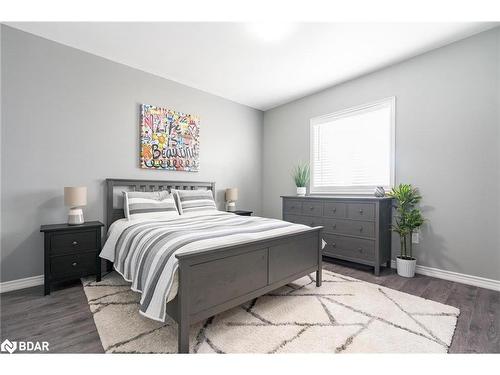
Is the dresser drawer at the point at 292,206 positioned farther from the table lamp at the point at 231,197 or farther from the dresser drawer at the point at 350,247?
the table lamp at the point at 231,197

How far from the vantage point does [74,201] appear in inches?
99.3

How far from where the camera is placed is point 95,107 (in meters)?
2.94

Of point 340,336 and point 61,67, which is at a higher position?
point 61,67

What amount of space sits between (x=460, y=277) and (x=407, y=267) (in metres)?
0.51

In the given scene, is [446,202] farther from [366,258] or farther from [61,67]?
[61,67]

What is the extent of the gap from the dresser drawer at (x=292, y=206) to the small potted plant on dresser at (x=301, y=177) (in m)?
0.20

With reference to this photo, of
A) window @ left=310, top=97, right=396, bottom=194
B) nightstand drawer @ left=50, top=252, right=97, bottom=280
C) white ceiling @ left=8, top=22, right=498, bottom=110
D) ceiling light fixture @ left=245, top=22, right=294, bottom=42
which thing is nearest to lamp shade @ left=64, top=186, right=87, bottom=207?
nightstand drawer @ left=50, top=252, right=97, bottom=280

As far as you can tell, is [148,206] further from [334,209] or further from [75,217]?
[334,209]

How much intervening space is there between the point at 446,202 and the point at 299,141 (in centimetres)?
239

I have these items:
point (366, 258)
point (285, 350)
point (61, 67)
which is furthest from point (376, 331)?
point (61, 67)

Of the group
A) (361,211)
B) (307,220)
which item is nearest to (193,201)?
(307,220)

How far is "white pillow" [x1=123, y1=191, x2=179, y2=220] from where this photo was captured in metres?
2.79

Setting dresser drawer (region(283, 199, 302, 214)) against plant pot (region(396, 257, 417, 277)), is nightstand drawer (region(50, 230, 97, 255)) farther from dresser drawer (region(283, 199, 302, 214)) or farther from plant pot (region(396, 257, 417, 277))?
plant pot (region(396, 257, 417, 277))

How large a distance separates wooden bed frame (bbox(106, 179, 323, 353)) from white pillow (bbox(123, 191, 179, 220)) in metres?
1.51
